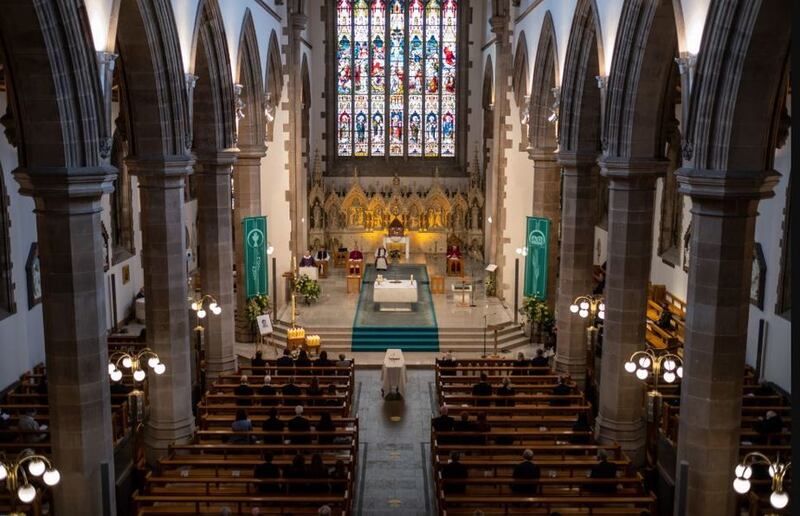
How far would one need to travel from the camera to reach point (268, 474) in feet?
39.8

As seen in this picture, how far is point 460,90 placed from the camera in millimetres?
32875

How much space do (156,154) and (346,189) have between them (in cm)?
1994

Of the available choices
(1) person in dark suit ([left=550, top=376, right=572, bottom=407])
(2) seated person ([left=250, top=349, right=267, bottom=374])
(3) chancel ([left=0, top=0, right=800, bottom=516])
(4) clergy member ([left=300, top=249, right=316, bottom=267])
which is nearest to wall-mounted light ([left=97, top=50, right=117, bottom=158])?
(3) chancel ([left=0, top=0, right=800, bottom=516])

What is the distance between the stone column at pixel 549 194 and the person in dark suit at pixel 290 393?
25.2 ft

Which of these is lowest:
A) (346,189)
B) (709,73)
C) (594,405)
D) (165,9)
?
(594,405)

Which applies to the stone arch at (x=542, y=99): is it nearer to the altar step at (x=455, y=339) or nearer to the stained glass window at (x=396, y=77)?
the altar step at (x=455, y=339)

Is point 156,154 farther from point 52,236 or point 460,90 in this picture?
point 460,90

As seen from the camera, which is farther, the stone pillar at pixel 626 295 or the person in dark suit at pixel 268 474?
the stone pillar at pixel 626 295

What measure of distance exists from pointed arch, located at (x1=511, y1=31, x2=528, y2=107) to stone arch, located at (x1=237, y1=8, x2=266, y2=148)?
23.4 feet

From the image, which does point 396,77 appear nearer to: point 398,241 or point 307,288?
point 398,241

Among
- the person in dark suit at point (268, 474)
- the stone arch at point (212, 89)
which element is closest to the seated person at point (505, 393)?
the person in dark suit at point (268, 474)

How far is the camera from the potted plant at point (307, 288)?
24.9m

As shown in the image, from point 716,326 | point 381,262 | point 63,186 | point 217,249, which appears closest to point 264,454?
point 63,186

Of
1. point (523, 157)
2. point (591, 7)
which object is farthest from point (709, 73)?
point (523, 157)
